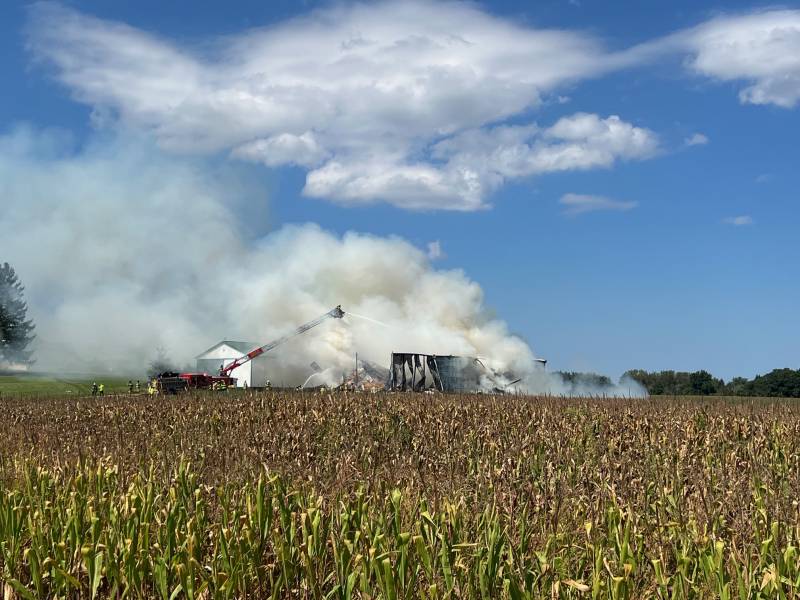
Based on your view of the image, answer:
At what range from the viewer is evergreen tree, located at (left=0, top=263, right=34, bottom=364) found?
99312 mm

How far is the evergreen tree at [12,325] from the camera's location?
99.3 meters

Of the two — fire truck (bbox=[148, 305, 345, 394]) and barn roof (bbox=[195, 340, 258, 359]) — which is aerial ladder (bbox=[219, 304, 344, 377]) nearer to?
fire truck (bbox=[148, 305, 345, 394])

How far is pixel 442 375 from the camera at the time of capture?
48.6 metres

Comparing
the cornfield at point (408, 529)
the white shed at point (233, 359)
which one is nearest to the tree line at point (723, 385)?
the white shed at point (233, 359)

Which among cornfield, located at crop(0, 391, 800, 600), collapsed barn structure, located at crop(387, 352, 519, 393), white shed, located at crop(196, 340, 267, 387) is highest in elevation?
white shed, located at crop(196, 340, 267, 387)

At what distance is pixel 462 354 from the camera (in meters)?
58.7

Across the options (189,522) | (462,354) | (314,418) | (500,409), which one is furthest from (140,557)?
(462,354)

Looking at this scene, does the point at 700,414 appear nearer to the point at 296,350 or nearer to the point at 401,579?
the point at 401,579

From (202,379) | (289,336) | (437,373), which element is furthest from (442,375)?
(289,336)

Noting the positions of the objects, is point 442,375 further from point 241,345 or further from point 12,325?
point 12,325

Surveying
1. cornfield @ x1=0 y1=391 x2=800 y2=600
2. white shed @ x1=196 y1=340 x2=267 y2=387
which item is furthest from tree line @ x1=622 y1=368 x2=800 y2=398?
cornfield @ x1=0 y1=391 x2=800 y2=600

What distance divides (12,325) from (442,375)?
69.4 metres

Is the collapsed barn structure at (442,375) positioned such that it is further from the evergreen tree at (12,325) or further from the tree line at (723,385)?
the evergreen tree at (12,325)

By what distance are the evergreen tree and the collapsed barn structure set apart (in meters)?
67.5
